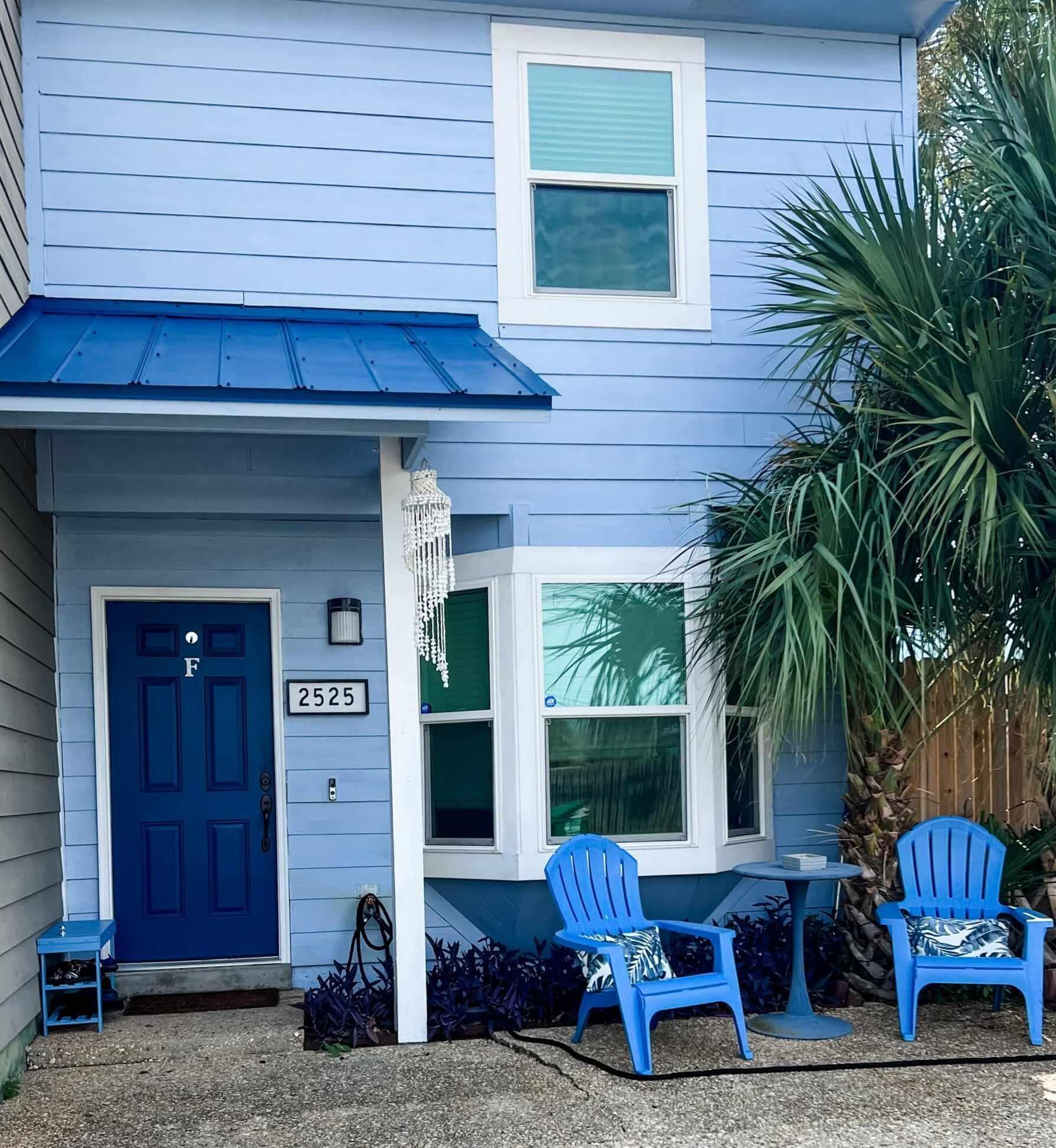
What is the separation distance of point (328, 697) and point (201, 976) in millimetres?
1462

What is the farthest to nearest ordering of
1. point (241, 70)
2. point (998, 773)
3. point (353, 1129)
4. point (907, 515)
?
point (998, 773)
point (241, 70)
point (907, 515)
point (353, 1129)

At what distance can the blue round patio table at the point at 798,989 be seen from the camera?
5195mm

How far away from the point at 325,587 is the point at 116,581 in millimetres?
1010

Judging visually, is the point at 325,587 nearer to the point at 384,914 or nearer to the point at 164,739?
the point at 164,739

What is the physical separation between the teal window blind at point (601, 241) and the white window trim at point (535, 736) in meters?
1.32

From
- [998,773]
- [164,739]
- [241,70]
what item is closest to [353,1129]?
[164,739]

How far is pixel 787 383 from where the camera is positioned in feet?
20.9

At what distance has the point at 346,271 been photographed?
6.00 metres

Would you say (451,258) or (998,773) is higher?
(451,258)

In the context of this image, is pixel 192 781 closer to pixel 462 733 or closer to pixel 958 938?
pixel 462 733

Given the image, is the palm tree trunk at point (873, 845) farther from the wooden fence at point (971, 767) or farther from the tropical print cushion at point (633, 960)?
the tropical print cushion at point (633, 960)

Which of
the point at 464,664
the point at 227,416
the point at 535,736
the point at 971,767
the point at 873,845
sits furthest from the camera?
the point at 971,767

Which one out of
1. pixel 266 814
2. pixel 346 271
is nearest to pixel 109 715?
pixel 266 814

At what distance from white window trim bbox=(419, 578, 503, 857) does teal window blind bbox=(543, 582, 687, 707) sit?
9.3 inches
